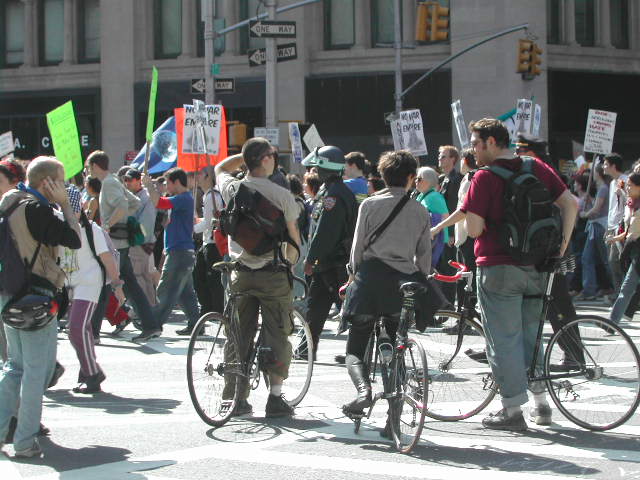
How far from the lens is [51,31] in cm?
3928

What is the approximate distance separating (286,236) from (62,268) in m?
1.59

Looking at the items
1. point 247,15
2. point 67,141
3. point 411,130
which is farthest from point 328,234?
point 247,15

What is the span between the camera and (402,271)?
7.46 m

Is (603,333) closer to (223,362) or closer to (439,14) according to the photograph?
(223,362)

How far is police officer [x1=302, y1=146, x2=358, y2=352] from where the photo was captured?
33.5 feet

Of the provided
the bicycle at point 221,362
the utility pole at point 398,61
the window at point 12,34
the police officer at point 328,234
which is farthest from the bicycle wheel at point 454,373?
the window at point 12,34

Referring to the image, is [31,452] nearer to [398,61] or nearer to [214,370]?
[214,370]

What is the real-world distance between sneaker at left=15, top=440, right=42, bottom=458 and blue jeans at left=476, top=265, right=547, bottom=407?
2.96 metres

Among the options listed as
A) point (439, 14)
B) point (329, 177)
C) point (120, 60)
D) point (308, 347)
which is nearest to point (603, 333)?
point (308, 347)

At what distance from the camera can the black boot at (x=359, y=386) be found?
7.31 metres

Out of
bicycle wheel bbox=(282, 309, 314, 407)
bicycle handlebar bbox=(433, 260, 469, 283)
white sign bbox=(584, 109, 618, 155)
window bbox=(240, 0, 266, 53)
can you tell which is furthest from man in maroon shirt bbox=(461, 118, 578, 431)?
window bbox=(240, 0, 266, 53)

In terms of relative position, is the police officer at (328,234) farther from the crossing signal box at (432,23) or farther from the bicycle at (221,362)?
the crossing signal box at (432,23)

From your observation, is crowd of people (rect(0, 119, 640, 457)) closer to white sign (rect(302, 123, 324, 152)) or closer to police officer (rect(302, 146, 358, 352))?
police officer (rect(302, 146, 358, 352))

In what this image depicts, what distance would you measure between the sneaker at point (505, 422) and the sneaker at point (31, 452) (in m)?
2.93
